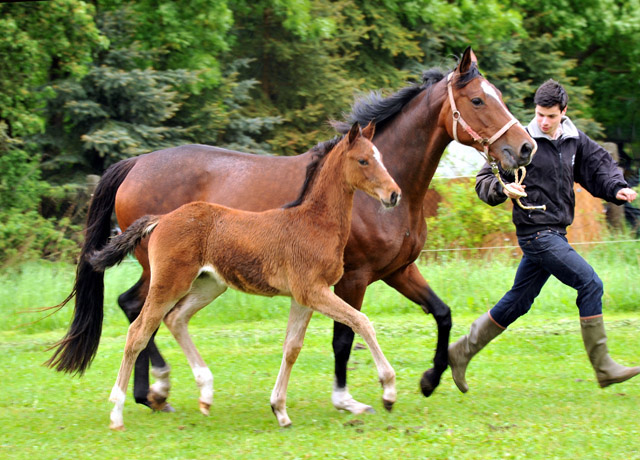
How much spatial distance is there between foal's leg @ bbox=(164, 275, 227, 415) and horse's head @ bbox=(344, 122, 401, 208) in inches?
47.4

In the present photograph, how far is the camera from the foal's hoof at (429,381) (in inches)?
234

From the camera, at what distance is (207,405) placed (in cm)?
527

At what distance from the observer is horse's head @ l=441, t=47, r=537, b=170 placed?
531cm

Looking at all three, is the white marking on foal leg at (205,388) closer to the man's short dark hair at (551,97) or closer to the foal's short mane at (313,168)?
the foal's short mane at (313,168)

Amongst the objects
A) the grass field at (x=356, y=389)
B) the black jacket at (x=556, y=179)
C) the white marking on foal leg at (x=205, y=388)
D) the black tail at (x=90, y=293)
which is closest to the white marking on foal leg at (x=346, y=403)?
the grass field at (x=356, y=389)

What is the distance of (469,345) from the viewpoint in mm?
5934

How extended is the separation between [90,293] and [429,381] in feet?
9.27

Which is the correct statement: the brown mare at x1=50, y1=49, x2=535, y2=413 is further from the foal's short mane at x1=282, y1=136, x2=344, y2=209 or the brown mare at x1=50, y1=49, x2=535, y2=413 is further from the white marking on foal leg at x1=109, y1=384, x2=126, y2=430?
the white marking on foal leg at x1=109, y1=384, x2=126, y2=430

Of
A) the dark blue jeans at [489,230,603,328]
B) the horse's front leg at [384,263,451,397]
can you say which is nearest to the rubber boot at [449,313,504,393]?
the horse's front leg at [384,263,451,397]

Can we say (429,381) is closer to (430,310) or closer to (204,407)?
(430,310)

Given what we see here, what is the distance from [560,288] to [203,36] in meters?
10.5

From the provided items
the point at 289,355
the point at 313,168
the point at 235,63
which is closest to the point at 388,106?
the point at 313,168

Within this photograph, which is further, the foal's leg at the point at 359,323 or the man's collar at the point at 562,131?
the man's collar at the point at 562,131

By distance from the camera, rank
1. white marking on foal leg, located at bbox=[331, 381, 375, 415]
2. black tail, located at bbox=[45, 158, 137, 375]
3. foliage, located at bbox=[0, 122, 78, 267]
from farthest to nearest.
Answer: foliage, located at bbox=[0, 122, 78, 267], black tail, located at bbox=[45, 158, 137, 375], white marking on foal leg, located at bbox=[331, 381, 375, 415]
